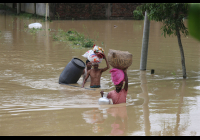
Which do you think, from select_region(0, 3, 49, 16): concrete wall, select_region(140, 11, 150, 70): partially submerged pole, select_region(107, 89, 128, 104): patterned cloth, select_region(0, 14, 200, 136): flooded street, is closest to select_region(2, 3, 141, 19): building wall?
select_region(0, 3, 49, 16): concrete wall

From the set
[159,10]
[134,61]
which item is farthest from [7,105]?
[134,61]

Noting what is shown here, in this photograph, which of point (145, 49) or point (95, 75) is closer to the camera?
point (95, 75)

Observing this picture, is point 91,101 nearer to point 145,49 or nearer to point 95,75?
point 95,75

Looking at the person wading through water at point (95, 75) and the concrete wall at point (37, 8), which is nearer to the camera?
the person wading through water at point (95, 75)

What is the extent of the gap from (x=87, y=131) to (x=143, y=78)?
4061 millimetres

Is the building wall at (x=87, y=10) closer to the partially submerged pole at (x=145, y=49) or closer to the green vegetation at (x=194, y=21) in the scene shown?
the partially submerged pole at (x=145, y=49)

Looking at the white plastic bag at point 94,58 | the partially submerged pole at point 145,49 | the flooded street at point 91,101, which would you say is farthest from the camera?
the partially submerged pole at point 145,49

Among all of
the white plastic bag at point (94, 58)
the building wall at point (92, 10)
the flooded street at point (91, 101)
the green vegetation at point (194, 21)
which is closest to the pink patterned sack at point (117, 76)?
the flooded street at point (91, 101)

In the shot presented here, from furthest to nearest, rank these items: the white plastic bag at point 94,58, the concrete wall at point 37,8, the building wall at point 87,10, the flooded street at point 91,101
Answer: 1. the concrete wall at point 37,8
2. the building wall at point 87,10
3. the white plastic bag at point 94,58
4. the flooded street at point 91,101

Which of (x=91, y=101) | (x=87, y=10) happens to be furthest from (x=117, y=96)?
(x=87, y=10)

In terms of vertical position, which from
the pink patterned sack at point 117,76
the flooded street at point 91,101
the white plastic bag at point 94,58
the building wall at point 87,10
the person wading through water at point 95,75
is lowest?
the flooded street at point 91,101

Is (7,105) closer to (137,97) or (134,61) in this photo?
(137,97)

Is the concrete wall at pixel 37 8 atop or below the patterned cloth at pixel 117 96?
atop

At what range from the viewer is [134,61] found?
9211 millimetres
